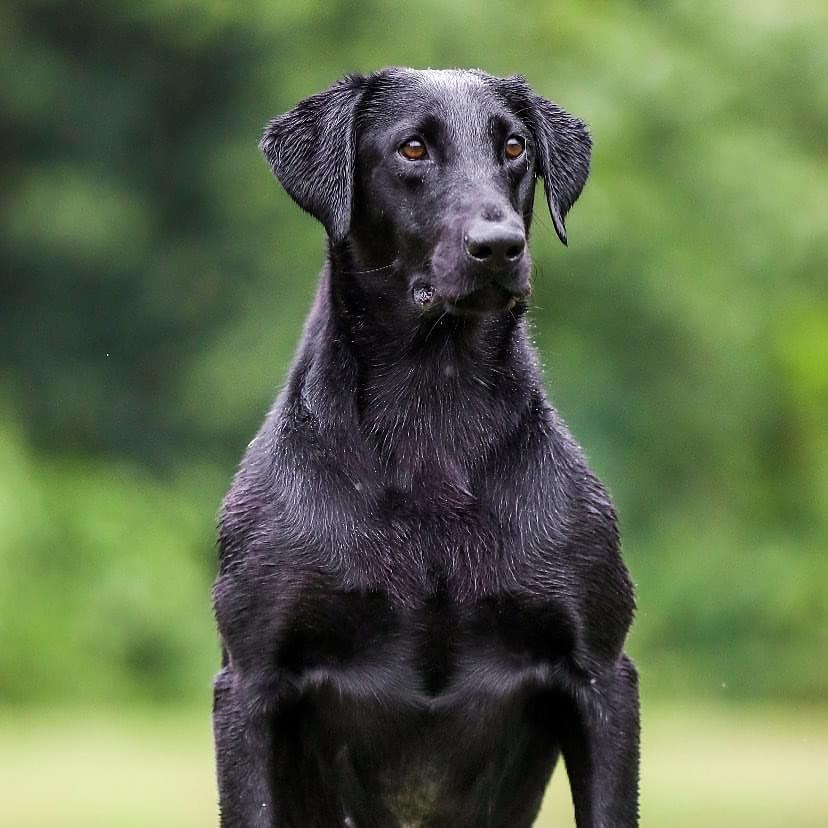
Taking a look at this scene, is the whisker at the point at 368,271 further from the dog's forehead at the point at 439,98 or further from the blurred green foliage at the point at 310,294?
the blurred green foliage at the point at 310,294

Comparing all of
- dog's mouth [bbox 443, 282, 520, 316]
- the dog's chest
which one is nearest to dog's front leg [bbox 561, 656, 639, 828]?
the dog's chest

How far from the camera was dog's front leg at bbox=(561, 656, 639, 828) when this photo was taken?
423cm

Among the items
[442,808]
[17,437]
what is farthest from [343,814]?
[17,437]

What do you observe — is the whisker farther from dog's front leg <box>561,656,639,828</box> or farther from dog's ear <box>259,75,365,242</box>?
dog's front leg <box>561,656,639,828</box>

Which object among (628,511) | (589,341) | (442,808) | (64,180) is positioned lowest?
(442,808)

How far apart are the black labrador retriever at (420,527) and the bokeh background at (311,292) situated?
8.49 meters

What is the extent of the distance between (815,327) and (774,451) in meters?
1.07

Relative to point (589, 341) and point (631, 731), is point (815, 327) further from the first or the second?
point (631, 731)

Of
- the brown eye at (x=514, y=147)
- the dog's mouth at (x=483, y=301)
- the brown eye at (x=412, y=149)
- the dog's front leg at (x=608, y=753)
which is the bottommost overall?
the dog's front leg at (x=608, y=753)

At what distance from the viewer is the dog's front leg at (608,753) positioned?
167 inches

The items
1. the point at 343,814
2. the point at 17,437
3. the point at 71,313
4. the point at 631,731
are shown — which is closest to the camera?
the point at 631,731

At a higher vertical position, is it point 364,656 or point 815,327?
point 815,327

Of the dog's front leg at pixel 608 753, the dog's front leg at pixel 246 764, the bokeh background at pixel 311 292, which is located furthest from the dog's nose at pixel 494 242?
the bokeh background at pixel 311 292

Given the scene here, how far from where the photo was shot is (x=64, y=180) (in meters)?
14.4
